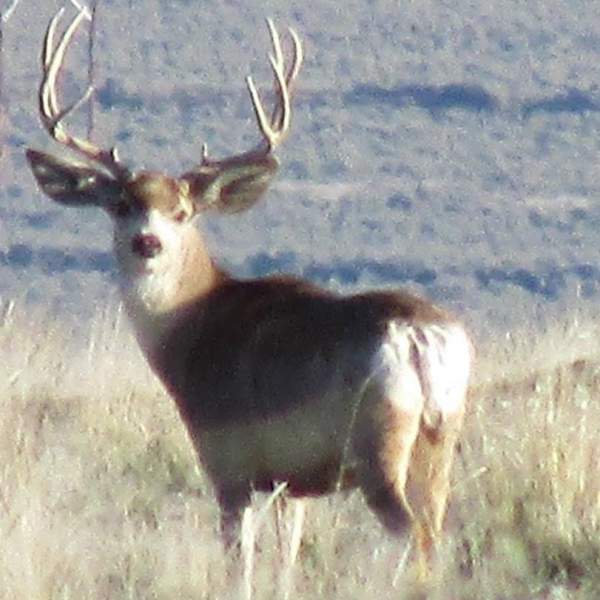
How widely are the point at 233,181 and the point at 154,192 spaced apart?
549mm

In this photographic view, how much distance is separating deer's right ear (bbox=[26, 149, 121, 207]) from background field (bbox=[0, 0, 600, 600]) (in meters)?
0.92

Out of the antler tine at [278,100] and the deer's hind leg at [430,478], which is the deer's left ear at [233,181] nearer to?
the antler tine at [278,100]

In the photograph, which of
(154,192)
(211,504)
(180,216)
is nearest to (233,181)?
(180,216)

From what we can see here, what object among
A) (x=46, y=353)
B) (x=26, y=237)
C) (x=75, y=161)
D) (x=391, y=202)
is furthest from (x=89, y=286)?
(x=75, y=161)

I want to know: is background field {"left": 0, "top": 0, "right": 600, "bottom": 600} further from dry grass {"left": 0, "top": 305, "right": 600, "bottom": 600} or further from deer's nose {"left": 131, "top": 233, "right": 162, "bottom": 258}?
deer's nose {"left": 131, "top": 233, "right": 162, "bottom": 258}

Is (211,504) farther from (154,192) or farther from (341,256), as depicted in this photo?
(341,256)

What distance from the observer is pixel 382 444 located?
28.7 ft

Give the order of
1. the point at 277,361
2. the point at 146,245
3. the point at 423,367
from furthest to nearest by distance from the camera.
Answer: the point at 146,245 → the point at 277,361 → the point at 423,367

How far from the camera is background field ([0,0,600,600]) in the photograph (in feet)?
29.3

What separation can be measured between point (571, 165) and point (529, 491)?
33.9 m

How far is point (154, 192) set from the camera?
9719mm

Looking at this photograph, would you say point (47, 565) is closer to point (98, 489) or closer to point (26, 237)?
point (98, 489)

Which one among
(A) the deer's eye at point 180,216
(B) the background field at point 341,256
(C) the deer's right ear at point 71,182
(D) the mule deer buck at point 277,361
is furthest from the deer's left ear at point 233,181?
(B) the background field at point 341,256

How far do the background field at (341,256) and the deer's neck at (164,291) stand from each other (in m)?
0.63
